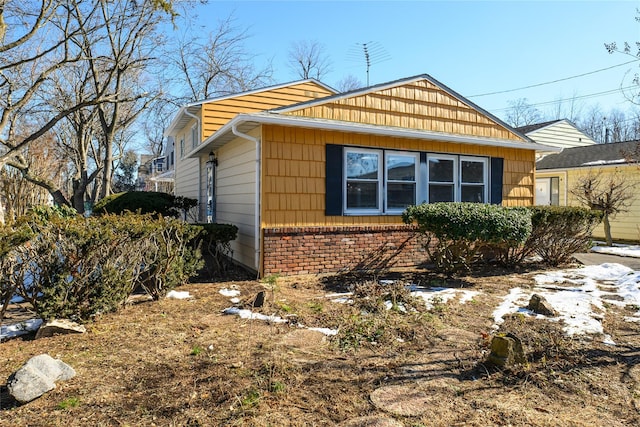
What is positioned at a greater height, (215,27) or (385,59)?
(215,27)

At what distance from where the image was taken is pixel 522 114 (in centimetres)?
3662

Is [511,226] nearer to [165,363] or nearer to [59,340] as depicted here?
[165,363]

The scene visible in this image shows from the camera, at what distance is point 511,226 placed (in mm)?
6949

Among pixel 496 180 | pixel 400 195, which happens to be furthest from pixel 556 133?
pixel 400 195

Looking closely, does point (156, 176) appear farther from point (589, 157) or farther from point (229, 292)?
point (589, 157)

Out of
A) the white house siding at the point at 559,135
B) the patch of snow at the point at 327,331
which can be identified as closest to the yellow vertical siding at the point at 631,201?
the white house siding at the point at 559,135

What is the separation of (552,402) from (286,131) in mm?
5483

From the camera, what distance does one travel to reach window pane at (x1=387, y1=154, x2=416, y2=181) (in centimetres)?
807

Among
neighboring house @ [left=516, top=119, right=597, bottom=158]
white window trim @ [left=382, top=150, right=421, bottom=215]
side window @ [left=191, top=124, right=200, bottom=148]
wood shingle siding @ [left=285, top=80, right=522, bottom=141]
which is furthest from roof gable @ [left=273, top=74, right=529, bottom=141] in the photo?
neighboring house @ [left=516, top=119, right=597, bottom=158]

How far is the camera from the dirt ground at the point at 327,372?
2.72 metres

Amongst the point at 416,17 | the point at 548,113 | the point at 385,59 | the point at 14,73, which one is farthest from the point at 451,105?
the point at 548,113

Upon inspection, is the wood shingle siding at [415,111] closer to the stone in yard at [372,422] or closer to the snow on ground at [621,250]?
the snow on ground at [621,250]

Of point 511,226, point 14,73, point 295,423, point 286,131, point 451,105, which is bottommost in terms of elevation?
point 295,423

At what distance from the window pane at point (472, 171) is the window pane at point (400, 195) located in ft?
4.83
